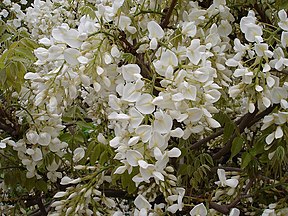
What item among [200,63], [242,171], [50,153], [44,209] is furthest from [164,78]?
[44,209]

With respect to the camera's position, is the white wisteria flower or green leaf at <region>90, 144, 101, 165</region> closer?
the white wisteria flower

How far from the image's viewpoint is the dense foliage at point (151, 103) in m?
1.22

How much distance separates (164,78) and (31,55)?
1.93 feet

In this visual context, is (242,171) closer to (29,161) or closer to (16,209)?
(29,161)

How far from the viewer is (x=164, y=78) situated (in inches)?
49.4

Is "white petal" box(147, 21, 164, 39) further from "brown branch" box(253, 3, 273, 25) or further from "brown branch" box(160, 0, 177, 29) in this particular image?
"brown branch" box(253, 3, 273, 25)

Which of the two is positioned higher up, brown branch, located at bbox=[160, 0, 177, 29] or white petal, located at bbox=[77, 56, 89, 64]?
brown branch, located at bbox=[160, 0, 177, 29]

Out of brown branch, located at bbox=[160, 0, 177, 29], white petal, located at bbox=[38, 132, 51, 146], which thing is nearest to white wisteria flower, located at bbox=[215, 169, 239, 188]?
brown branch, located at bbox=[160, 0, 177, 29]

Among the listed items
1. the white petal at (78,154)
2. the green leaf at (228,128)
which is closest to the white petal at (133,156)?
the green leaf at (228,128)

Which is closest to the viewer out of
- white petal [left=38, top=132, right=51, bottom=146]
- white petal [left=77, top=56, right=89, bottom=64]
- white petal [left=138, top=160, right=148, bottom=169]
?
white petal [left=138, top=160, right=148, bottom=169]

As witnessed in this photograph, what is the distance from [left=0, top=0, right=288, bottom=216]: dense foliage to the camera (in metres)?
1.22

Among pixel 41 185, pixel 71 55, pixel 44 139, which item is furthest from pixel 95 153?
pixel 71 55

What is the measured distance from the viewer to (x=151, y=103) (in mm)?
1176

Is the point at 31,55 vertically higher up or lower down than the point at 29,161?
higher up
